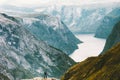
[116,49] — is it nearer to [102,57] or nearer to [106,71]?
[102,57]

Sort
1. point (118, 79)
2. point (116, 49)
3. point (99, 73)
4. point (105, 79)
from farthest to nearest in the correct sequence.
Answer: point (116, 49) → point (99, 73) → point (105, 79) → point (118, 79)

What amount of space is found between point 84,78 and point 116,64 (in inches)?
1018

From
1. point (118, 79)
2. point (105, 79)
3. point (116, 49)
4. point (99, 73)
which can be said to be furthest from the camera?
point (116, 49)

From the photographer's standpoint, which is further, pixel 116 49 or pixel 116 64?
pixel 116 49

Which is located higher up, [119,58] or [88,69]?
[119,58]

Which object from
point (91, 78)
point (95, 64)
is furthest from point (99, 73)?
point (95, 64)

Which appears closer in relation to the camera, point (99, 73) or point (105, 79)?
point (105, 79)

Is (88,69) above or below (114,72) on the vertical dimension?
below

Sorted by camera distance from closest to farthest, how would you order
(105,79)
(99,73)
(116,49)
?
(105,79) → (99,73) → (116,49)

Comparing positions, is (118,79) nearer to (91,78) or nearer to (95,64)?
(91,78)

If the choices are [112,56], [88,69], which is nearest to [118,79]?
[112,56]

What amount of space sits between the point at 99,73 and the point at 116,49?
21.9m

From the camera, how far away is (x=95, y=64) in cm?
18775

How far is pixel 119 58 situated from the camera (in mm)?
171375
